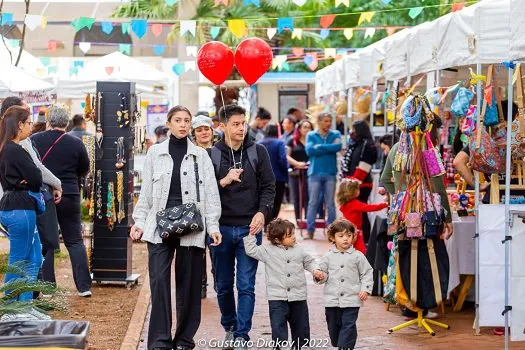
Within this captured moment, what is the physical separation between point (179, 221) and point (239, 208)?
763 mm

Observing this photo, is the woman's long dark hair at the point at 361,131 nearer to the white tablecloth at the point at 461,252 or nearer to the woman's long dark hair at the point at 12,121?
the white tablecloth at the point at 461,252

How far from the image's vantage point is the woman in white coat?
8430 millimetres

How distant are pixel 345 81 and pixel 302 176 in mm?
1984

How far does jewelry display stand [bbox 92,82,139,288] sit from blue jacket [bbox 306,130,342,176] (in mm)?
5612

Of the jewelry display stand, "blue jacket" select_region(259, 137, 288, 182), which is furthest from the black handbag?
"blue jacket" select_region(259, 137, 288, 182)

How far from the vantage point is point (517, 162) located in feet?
33.1

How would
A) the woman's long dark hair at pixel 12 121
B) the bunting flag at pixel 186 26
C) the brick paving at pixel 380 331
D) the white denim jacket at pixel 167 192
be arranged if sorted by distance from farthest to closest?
the bunting flag at pixel 186 26
the woman's long dark hair at pixel 12 121
the brick paving at pixel 380 331
the white denim jacket at pixel 167 192

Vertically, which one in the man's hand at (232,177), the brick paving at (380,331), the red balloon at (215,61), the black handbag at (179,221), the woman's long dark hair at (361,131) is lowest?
the brick paving at (380,331)

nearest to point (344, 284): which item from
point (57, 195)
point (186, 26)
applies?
point (57, 195)

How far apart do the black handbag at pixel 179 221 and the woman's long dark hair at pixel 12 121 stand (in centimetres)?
207

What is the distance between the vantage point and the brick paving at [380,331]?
934 cm

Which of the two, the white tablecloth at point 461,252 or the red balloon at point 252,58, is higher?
the red balloon at point 252,58

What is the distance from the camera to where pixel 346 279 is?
8.20 meters

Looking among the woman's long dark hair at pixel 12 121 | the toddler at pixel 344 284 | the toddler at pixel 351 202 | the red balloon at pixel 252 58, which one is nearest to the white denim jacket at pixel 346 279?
the toddler at pixel 344 284
